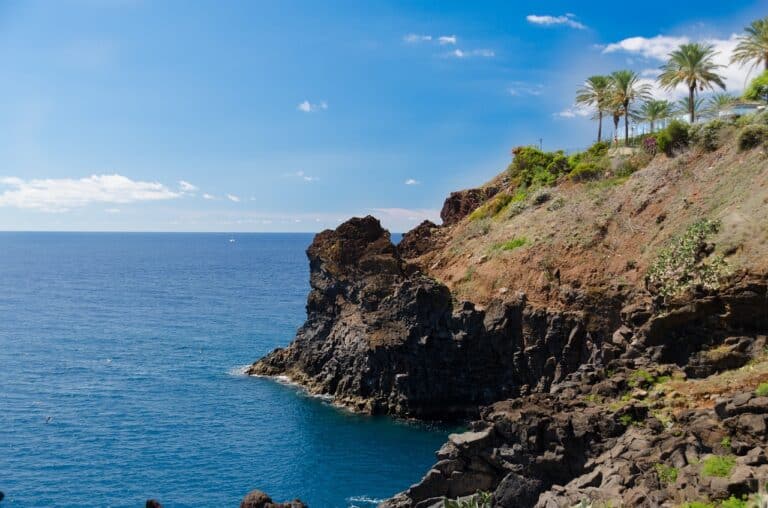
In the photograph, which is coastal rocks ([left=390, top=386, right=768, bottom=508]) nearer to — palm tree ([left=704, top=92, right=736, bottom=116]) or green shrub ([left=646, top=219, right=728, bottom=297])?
green shrub ([left=646, top=219, right=728, bottom=297])

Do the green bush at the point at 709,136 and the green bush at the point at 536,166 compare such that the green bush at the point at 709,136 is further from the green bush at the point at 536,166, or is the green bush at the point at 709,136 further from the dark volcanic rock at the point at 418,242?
the dark volcanic rock at the point at 418,242

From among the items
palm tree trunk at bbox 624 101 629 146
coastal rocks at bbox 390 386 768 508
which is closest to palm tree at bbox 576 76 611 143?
palm tree trunk at bbox 624 101 629 146

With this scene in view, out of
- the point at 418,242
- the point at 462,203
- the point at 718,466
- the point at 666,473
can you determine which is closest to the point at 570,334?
the point at 666,473

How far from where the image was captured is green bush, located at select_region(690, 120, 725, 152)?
197 ft

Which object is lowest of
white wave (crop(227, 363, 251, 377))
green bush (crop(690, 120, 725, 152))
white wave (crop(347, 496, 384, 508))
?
white wave (crop(347, 496, 384, 508))

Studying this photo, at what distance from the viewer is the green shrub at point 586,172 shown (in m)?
72.4

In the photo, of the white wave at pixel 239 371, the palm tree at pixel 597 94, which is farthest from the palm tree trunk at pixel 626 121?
the white wave at pixel 239 371

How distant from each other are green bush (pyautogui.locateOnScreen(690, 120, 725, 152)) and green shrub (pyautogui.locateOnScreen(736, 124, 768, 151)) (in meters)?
4.25

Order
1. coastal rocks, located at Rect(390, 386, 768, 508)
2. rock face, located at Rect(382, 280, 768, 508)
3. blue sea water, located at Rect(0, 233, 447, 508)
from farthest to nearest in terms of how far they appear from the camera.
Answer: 1. blue sea water, located at Rect(0, 233, 447, 508)
2. rock face, located at Rect(382, 280, 768, 508)
3. coastal rocks, located at Rect(390, 386, 768, 508)

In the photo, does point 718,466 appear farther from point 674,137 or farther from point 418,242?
point 418,242

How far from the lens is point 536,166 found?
3238 inches

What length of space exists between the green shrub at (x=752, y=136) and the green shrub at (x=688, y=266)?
1157 centimetres

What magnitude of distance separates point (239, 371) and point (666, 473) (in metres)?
56.8

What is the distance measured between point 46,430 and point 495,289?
41951mm
